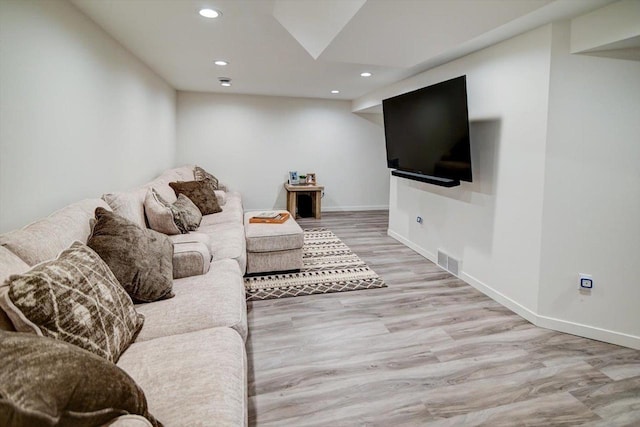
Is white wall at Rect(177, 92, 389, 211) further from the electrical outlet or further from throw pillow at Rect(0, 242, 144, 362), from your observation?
throw pillow at Rect(0, 242, 144, 362)

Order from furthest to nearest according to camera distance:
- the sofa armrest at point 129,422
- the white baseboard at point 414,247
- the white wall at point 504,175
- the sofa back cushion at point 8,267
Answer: the white baseboard at point 414,247 < the white wall at point 504,175 < the sofa back cushion at point 8,267 < the sofa armrest at point 129,422

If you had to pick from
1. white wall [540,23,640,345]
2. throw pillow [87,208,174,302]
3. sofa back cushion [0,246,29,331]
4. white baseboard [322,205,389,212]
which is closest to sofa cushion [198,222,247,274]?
throw pillow [87,208,174,302]

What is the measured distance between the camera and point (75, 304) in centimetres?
118

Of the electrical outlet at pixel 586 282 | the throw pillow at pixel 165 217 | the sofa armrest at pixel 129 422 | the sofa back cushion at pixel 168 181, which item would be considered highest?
the sofa back cushion at pixel 168 181

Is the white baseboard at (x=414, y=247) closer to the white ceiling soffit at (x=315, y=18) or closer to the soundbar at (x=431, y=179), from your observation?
the soundbar at (x=431, y=179)

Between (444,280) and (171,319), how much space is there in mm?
2733

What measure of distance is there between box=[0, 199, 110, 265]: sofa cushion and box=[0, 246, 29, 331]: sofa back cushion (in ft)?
0.16

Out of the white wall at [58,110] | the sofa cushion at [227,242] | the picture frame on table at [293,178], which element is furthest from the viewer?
the picture frame on table at [293,178]

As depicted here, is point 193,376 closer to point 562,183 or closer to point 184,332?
point 184,332

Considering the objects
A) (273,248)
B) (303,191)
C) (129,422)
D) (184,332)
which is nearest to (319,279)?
(273,248)

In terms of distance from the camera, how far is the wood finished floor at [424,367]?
1.76 metres

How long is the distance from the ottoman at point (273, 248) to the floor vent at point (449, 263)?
1.59m

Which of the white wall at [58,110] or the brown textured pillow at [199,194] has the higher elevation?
the white wall at [58,110]

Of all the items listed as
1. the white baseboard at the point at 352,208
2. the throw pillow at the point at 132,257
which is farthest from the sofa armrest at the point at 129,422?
the white baseboard at the point at 352,208
